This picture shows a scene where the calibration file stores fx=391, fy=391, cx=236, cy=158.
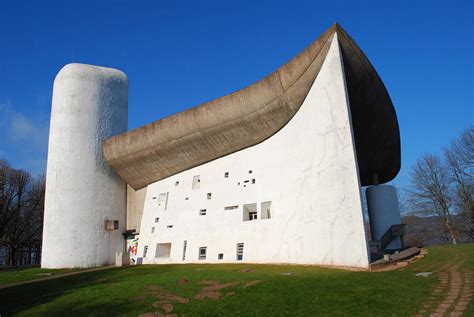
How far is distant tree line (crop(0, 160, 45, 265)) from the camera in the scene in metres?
33.2

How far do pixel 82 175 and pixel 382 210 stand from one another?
18.0m

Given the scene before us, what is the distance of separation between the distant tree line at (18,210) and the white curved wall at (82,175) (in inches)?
504

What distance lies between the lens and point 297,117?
17156 millimetres

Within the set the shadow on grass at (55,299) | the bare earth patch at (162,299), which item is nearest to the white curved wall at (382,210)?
the bare earth patch at (162,299)

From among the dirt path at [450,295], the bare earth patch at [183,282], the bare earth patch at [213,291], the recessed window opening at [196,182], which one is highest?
the recessed window opening at [196,182]

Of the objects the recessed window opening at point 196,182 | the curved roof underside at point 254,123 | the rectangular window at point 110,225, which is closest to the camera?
the curved roof underside at point 254,123

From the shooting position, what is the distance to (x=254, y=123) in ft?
60.0

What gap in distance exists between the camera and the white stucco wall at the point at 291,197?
46.2 feet

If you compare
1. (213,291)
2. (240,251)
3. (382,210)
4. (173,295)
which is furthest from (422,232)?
(173,295)

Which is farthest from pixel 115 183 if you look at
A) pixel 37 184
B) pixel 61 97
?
pixel 37 184

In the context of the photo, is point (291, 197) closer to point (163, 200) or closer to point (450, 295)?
point (450, 295)

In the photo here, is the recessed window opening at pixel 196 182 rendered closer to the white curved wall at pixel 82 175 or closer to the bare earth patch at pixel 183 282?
the white curved wall at pixel 82 175

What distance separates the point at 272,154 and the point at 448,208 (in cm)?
2011

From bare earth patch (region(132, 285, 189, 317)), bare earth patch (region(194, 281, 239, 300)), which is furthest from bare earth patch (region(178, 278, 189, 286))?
bare earth patch (region(194, 281, 239, 300))
